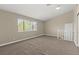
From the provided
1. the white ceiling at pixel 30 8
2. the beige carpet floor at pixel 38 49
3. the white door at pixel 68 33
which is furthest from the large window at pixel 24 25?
the white door at pixel 68 33

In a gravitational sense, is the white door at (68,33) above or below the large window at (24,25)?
below

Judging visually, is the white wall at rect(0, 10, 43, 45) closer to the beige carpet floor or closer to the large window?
the large window

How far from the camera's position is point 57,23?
9523 mm

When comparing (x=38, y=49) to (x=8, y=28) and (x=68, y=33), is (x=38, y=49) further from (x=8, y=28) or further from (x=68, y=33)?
(x=68, y=33)

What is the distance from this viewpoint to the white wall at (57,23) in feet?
27.9

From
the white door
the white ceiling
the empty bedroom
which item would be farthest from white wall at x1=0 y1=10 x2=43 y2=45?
the white door

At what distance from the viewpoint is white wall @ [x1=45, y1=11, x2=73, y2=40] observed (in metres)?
8.49

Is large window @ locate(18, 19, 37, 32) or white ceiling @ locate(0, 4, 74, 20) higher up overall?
white ceiling @ locate(0, 4, 74, 20)

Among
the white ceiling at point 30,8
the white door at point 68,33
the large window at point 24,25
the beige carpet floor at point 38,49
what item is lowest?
the beige carpet floor at point 38,49

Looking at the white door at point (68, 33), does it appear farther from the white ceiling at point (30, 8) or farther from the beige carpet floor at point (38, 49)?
the beige carpet floor at point (38, 49)

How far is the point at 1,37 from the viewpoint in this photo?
15.9ft
